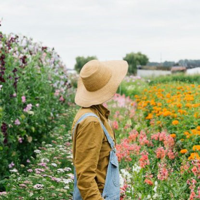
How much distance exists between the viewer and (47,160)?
14.8 feet

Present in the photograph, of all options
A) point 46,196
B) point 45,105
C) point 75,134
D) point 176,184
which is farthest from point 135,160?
point 45,105

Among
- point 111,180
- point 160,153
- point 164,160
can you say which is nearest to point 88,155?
point 111,180

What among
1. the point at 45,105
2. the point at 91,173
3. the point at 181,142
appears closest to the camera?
the point at 91,173

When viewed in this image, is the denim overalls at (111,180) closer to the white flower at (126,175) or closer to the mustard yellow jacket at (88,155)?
the mustard yellow jacket at (88,155)

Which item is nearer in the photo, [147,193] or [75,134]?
[75,134]

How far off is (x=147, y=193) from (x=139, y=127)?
2753 millimetres

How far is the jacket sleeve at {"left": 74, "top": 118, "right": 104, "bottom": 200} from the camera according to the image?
6.70 ft

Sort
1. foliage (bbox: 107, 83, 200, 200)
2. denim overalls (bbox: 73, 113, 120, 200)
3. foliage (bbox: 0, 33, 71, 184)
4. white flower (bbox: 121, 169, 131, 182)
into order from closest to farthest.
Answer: denim overalls (bbox: 73, 113, 120, 200) → foliage (bbox: 107, 83, 200, 200) → white flower (bbox: 121, 169, 131, 182) → foliage (bbox: 0, 33, 71, 184)

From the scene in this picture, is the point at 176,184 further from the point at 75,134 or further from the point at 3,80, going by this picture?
the point at 3,80

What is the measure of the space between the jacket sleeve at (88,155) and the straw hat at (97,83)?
19 cm

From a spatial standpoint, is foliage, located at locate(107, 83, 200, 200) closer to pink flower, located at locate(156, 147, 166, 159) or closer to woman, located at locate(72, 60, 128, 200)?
pink flower, located at locate(156, 147, 166, 159)

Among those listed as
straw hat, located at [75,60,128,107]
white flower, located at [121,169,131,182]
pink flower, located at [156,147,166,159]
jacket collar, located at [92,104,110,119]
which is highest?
straw hat, located at [75,60,128,107]

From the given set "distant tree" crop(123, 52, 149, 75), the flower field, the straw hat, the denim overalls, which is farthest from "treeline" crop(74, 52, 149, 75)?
the denim overalls

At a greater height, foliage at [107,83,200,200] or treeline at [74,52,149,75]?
treeline at [74,52,149,75]
